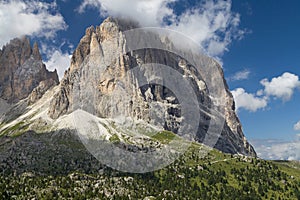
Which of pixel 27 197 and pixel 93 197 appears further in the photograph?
pixel 93 197

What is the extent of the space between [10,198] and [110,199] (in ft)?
174

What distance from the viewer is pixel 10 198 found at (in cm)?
18025

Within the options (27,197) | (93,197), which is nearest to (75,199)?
(93,197)

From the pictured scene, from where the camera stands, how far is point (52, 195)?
644ft

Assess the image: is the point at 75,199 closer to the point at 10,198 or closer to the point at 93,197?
the point at 93,197

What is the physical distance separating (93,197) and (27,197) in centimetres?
3554

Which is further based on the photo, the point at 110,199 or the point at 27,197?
the point at 110,199

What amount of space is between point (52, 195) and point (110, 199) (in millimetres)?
32204

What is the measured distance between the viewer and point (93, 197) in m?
200

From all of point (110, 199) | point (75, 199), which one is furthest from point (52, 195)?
Result: point (110, 199)

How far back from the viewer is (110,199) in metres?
200

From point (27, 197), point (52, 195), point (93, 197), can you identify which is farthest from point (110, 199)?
point (27, 197)

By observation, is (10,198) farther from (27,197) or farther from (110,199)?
(110,199)

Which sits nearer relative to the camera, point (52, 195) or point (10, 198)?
Result: point (10, 198)
